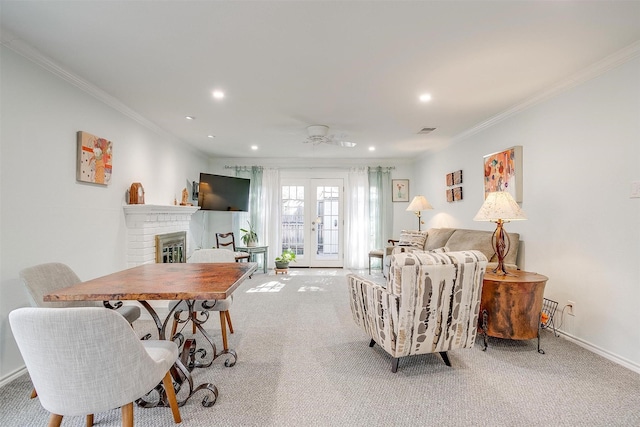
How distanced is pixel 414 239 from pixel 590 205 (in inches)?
113

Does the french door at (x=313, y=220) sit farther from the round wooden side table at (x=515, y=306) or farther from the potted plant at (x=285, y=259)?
the round wooden side table at (x=515, y=306)

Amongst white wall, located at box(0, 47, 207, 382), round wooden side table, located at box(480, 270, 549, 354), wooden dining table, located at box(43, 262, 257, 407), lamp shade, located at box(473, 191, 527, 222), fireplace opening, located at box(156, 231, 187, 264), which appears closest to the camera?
wooden dining table, located at box(43, 262, 257, 407)

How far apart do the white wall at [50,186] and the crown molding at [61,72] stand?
0.14ft

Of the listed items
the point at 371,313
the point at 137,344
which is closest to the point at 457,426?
the point at 371,313

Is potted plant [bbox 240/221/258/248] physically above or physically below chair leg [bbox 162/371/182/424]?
above

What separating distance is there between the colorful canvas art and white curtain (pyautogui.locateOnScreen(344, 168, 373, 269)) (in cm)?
443

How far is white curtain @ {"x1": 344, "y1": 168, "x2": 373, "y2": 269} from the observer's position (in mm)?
6531

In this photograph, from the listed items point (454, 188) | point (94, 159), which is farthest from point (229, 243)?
point (454, 188)

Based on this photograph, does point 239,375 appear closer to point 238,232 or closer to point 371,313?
point 371,313

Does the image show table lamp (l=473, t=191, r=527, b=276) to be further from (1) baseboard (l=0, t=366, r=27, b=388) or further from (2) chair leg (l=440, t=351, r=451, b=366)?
(1) baseboard (l=0, t=366, r=27, b=388)

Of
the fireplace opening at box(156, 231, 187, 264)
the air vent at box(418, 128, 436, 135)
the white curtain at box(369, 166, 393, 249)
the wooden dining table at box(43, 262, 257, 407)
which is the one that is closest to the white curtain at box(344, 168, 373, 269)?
the white curtain at box(369, 166, 393, 249)

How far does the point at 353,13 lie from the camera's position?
185 cm

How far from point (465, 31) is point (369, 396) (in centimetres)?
248

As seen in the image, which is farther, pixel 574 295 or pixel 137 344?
pixel 574 295
